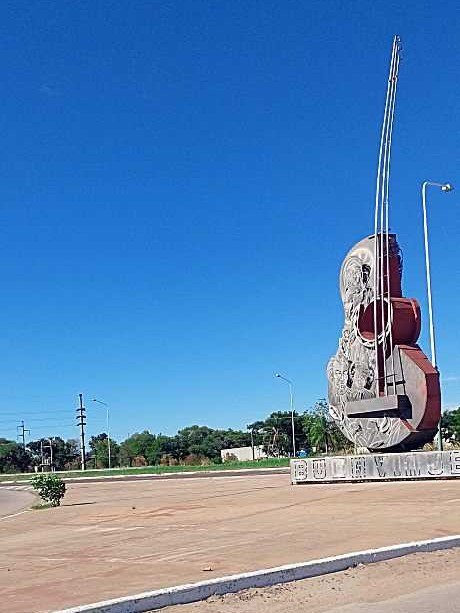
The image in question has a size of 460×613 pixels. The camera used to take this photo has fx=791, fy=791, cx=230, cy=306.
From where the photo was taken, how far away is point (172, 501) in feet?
91.9

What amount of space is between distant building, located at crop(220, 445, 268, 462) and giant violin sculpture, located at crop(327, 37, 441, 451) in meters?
74.6

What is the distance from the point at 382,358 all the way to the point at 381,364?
0.80 ft

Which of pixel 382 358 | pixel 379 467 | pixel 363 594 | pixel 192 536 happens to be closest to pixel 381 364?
pixel 382 358

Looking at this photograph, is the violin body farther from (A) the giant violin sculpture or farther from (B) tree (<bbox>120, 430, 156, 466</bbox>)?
(B) tree (<bbox>120, 430, 156, 466</bbox>)

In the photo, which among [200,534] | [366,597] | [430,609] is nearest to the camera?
[430,609]

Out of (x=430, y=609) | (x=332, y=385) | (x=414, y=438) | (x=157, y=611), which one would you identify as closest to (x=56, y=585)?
(x=157, y=611)

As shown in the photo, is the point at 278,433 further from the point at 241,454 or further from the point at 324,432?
the point at 324,432

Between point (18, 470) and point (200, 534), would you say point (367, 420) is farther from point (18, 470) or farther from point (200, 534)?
point (18, 470)

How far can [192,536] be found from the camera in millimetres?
15867

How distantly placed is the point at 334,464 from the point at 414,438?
10.8 ft

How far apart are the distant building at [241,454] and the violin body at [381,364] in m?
74.5

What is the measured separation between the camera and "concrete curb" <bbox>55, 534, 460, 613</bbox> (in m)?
8.42

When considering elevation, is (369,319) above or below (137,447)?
above

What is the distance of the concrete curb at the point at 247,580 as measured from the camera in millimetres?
8422
